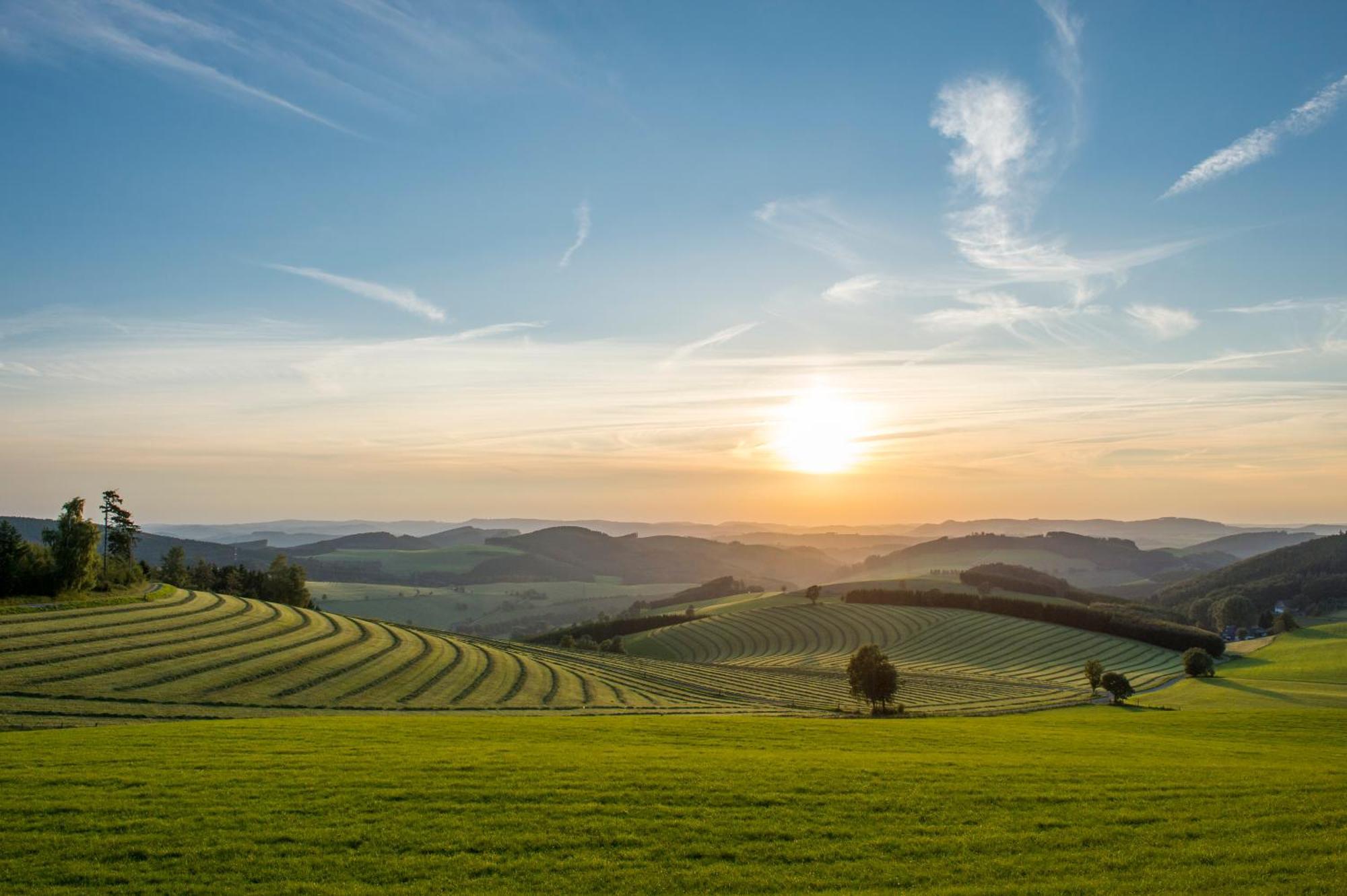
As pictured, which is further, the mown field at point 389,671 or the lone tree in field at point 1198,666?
the lone tree in field at point 1198,666

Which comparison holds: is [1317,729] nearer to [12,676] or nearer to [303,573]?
[12,676]

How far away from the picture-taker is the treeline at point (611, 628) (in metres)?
154

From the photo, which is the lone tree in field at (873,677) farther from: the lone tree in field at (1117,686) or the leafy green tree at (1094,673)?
the leafy green tree at (1094,673)

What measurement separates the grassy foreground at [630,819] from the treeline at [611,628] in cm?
12979

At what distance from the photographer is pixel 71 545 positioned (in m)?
56.2

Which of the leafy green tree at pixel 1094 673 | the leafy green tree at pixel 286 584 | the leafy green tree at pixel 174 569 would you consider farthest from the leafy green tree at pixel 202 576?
the leafy green tree at pixel 1094 673

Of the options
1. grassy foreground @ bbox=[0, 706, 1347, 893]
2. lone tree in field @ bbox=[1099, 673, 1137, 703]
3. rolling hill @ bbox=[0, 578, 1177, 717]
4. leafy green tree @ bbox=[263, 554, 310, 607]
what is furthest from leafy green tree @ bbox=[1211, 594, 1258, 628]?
leafy green tree @ bbox=[263, 554, 310, 607]

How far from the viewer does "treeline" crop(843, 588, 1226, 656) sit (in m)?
122

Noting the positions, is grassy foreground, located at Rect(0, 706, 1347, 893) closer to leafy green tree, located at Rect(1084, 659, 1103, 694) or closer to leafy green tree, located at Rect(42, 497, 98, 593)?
leafy green tree, located at Rect(42, 497, 98, 593)

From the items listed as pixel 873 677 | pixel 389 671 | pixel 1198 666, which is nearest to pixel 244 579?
pixel 389 671

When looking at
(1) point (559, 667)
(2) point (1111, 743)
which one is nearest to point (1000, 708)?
(2) point (1111, 743)

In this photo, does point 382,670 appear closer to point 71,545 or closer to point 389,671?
point 389,671

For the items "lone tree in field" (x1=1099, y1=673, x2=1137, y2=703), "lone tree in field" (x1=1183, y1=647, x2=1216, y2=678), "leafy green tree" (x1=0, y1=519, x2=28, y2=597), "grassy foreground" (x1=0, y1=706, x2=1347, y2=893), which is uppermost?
"leafy green tree" (x1=0, y1=519, x2=28, y2=597)

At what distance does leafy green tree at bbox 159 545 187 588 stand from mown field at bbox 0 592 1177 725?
32056 millimetres
